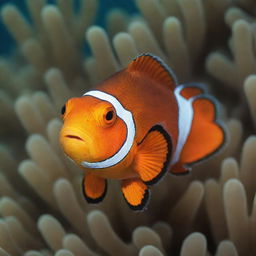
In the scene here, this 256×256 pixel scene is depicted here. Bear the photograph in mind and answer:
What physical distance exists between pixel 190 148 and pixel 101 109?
1.31 feet

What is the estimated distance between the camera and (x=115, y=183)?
4.61 feet

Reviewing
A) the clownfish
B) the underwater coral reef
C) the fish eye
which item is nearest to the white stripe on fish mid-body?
the clownfish

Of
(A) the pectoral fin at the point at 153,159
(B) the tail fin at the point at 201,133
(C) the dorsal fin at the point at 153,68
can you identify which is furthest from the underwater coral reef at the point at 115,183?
(C) the dorsal fin at the point at 153,68

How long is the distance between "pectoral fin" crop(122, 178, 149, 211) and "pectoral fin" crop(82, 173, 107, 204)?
2.2 inches

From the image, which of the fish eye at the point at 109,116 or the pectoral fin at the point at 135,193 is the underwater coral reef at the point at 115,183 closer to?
the pectoral fin at the point at 135,193

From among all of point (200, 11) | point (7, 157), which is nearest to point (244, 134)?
point (200, 11)

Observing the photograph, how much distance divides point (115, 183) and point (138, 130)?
0.47 metres

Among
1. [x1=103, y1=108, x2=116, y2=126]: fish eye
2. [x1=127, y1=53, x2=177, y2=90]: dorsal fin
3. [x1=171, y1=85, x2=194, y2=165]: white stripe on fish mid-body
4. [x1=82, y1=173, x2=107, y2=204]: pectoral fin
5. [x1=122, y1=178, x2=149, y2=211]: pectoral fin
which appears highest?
[x1=127, y1=53, x2=177, y2=90]: dorsal fin

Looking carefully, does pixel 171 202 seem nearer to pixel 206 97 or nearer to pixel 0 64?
pixel 206 97

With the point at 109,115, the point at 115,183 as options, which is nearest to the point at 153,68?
the point at 109,115

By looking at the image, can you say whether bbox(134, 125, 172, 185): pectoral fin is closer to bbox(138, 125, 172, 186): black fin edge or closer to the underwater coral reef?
bbox(138, 125, 172, 186): black fin edge

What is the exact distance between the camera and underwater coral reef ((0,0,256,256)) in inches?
47.9

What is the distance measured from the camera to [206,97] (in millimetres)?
1234

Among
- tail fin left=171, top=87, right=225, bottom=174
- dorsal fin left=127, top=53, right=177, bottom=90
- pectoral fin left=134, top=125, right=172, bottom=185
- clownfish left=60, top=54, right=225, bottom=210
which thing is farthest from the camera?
tail fin left=171, top=87, right=225, bottom=174
